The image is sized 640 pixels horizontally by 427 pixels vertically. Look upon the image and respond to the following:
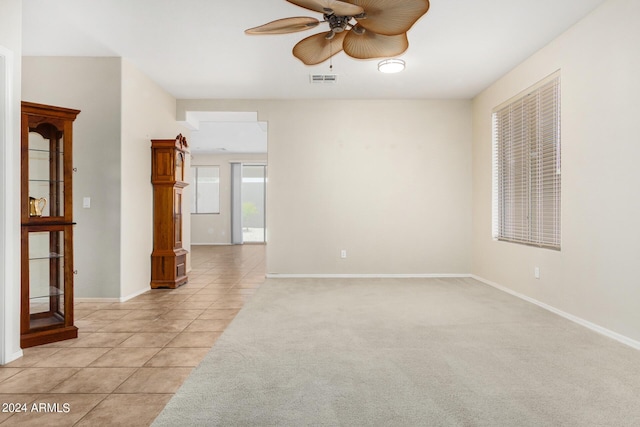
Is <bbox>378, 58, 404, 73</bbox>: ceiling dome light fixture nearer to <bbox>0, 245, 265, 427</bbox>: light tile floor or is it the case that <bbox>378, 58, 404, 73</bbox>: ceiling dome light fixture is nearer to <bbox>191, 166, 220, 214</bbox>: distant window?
<bbox>0, 245, 265, 427</bbox>: light tile floor

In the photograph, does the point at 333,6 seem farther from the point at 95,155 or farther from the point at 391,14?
the point at 95,155

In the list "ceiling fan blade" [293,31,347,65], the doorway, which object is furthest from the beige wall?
the doorway

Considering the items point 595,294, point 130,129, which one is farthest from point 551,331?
point 130,129

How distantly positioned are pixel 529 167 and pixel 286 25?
3.37 m

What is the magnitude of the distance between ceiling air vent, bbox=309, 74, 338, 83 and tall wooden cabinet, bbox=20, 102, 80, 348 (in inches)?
110

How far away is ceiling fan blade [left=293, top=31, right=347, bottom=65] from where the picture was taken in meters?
2.78

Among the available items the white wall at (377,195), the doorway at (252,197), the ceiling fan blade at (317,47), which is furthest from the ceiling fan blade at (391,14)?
the doorway at (252,197)

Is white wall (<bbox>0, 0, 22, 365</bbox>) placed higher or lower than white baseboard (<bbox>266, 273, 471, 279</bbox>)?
higher

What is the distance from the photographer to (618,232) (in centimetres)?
301

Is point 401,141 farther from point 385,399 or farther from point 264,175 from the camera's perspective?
point 264,175

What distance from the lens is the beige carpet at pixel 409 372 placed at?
72.7 inches

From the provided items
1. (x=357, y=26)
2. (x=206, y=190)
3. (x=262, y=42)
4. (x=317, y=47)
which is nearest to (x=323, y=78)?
(x=262, y=42)

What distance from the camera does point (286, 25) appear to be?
2512mm

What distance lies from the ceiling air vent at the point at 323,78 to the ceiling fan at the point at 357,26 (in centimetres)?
172
